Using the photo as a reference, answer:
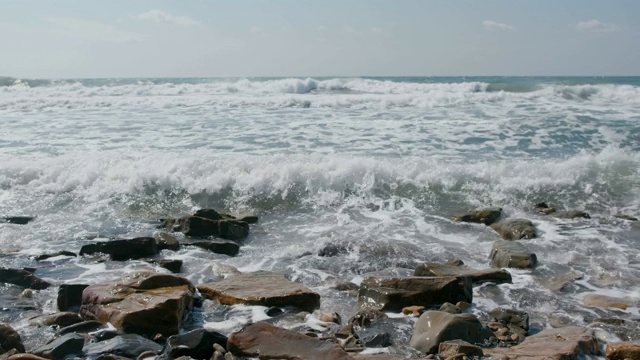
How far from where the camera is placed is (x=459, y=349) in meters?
4.18

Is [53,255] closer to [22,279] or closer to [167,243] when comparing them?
[22,279]

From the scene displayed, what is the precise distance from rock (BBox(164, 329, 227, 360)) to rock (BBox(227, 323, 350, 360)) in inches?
5.1

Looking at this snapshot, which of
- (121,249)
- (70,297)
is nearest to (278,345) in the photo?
(70,297)

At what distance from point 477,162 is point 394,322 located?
7.34 m

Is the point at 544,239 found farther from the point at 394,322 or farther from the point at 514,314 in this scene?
the point at 394,322

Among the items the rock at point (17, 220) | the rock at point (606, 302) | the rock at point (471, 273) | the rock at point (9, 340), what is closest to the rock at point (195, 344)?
the rock at point (9, 340)

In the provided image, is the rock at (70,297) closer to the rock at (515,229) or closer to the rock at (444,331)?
the rock at (444,331)

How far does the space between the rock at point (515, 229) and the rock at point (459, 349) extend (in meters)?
3.95

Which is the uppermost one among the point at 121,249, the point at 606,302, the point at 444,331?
the point at 444,331

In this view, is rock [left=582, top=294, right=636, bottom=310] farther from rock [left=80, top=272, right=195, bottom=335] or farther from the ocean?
rock [left=80, top=272, right=195, bottom=335]

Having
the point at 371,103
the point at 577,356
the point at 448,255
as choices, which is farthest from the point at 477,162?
the point at 371,103

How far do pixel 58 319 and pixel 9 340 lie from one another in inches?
24.7

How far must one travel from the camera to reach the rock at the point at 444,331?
4.38m

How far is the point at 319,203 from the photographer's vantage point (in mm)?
9664
